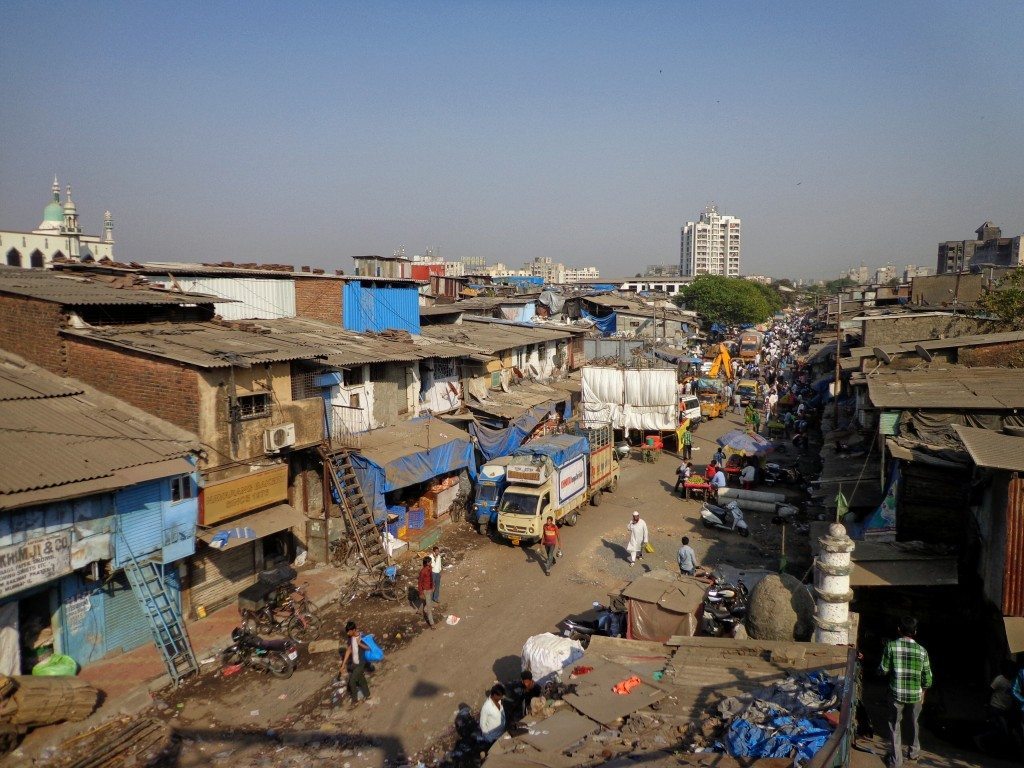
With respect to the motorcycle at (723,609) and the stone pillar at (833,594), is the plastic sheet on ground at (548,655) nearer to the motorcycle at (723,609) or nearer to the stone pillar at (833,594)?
the motorcycle at (723,609)

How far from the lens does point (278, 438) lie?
44.1ft

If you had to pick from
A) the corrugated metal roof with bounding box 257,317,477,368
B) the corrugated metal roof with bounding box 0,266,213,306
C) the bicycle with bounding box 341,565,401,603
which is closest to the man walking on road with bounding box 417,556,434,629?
the bicycle with bounding box 341,565,401,603

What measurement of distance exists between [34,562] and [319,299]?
12577 mm

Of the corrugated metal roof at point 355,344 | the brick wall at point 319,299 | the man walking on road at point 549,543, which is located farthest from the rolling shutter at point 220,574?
the brick wall at point 319,299

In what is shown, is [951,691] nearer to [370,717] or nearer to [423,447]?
[370,717]

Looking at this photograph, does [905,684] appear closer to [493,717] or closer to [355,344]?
[493,717]

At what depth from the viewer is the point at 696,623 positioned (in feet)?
32.8

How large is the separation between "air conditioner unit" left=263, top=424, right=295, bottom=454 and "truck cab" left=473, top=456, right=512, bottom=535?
17.4 ft

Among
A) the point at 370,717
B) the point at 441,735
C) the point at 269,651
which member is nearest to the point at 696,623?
the point at 441,735

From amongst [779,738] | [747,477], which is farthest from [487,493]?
[779,738]

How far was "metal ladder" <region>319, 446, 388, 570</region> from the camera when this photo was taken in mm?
14820

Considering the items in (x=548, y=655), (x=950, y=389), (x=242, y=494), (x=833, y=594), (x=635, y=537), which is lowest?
(x=635, y=537)

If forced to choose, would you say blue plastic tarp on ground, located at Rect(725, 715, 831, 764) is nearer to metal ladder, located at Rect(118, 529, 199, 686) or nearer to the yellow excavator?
metal ladder, located at Rect(118, 529, 199, 686)

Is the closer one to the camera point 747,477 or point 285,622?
point 285,622
